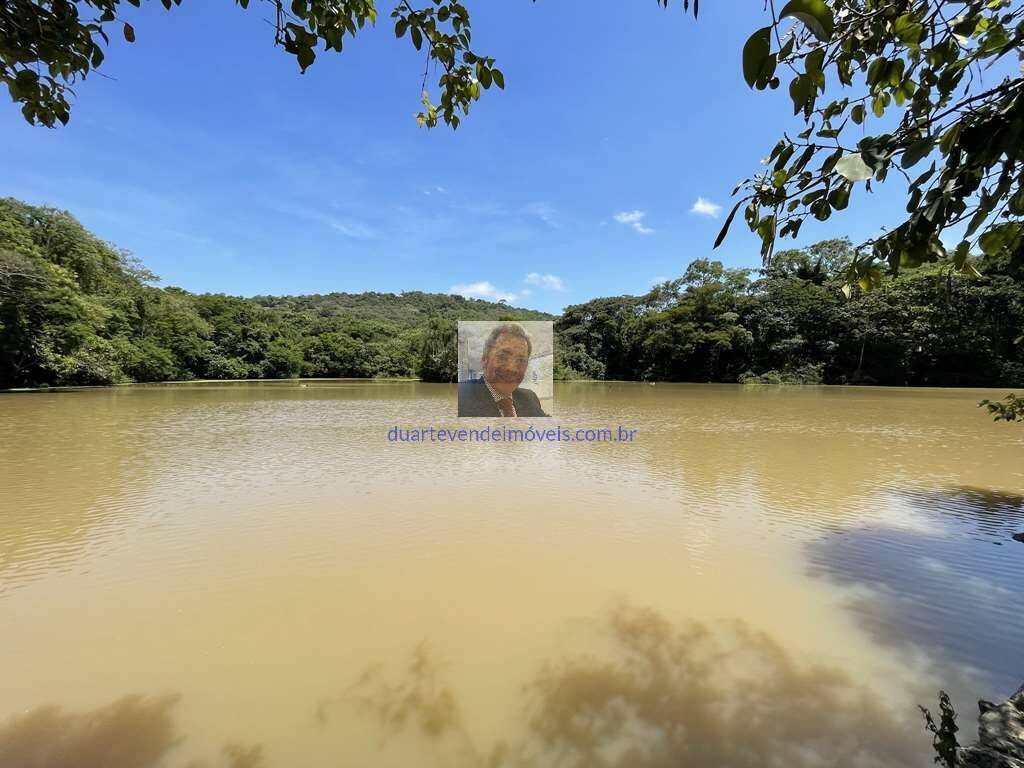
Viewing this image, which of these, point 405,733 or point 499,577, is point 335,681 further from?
point 499,577

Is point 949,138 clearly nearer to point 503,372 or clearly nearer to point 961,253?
point 961,253

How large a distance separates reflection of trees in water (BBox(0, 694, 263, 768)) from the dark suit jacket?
33.8 ft

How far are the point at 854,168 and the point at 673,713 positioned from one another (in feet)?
6.91

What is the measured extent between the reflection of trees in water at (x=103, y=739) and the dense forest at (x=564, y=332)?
18010 millimetres

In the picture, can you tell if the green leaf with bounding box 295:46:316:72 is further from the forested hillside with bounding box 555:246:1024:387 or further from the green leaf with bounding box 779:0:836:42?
the forested hillside with bounding box 555:246:1024:387

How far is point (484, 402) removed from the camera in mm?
13492

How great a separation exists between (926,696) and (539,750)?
172 cm

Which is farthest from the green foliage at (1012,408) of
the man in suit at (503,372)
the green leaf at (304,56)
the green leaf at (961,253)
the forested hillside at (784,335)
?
the forested hillside at (784,335)

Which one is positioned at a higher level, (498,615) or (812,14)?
(812,14)

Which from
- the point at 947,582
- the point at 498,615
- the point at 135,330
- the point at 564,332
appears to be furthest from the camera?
the point at 564,332

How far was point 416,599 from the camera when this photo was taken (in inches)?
121

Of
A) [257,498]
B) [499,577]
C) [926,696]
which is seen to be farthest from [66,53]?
[257,498]

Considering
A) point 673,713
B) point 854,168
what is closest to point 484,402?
point 673,713

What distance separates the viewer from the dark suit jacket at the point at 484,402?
13031 mm
